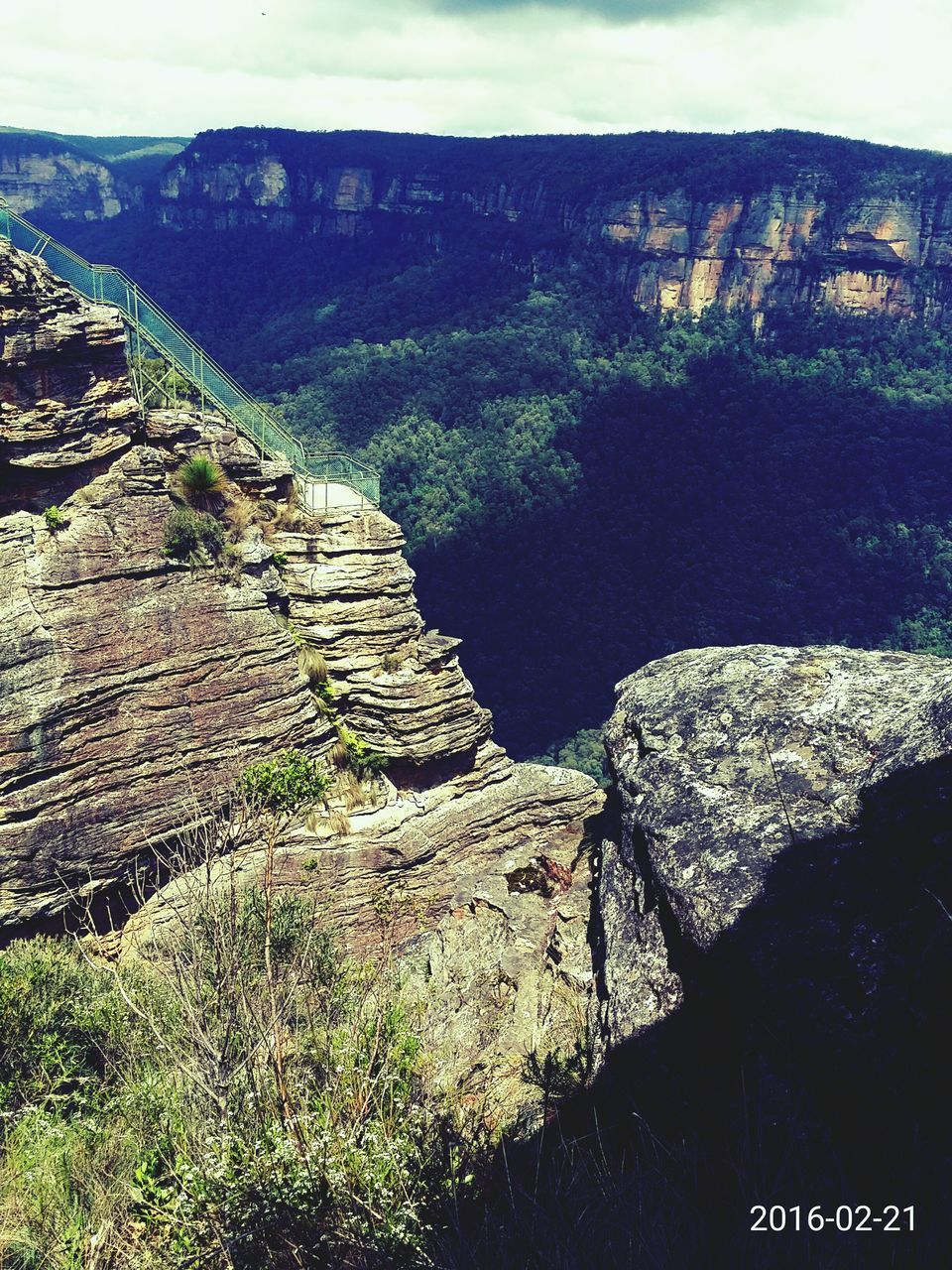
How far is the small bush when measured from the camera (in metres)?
15.8

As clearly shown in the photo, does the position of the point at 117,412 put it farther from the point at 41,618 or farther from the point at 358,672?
the point at 358,672

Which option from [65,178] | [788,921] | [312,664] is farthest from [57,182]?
[788,921]

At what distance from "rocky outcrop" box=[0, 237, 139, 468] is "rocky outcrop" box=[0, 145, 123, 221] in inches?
5208

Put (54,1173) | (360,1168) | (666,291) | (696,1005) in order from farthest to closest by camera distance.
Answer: (666,291) → (54,1173) → (696,1005) → (360,1168)

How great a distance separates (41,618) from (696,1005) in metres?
11.7

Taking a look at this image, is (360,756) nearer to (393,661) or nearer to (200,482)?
(393,661)

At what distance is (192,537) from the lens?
1702cm

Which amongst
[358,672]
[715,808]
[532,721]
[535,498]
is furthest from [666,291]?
[715,808]

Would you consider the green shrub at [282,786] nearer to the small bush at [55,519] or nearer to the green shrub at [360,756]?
the green shrub at [360,756]

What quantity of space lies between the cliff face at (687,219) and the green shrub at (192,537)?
249 feet

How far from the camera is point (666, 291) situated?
86.1 meters

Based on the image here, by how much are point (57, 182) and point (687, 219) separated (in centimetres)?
9380

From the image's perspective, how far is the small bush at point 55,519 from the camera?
621 inches

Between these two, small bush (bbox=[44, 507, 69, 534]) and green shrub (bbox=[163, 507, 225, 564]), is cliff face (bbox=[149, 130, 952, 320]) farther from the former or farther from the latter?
small bush (bbox=[44, 507, 69, 534])
